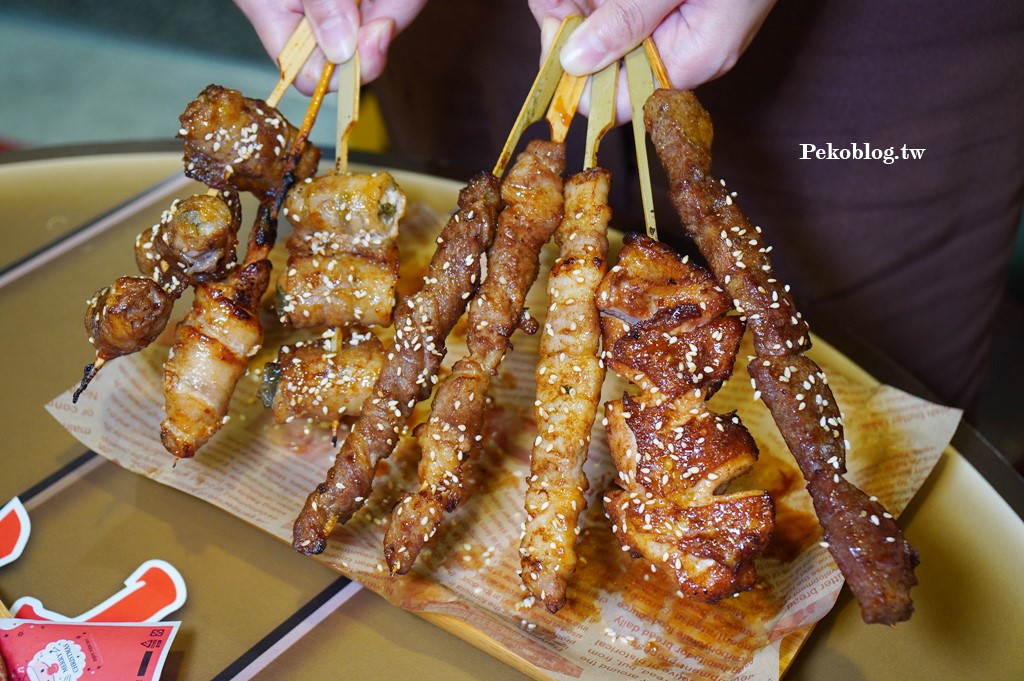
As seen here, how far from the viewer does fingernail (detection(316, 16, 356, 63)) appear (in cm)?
250

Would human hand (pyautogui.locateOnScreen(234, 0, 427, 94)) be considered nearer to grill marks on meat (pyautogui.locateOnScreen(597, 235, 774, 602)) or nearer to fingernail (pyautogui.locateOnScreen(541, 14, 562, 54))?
fingernail (pyautogui.locateOnScreen(541, 14, 562, 54))

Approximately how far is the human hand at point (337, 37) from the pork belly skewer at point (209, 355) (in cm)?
70

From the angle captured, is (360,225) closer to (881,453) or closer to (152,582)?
(152,582)

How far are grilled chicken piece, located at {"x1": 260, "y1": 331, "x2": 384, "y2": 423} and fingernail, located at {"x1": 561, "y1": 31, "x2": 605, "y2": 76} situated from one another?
905mm

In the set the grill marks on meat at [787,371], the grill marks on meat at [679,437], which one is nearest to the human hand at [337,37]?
the grill marks on meat at [787,371]

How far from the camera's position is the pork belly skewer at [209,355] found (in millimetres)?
2127

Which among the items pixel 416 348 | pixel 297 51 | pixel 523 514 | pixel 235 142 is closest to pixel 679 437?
pixel 523 514

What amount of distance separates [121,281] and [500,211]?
957mm

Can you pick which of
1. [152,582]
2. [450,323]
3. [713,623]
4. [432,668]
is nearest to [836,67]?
[450,323]

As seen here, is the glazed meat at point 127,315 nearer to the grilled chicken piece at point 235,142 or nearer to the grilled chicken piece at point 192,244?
the grilled chicken piece at point 192,244

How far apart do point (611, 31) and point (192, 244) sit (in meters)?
1.16

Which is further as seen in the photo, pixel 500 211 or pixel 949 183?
pixel 949 183

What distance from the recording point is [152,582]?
6.94 ft

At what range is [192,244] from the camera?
2.20 metres
